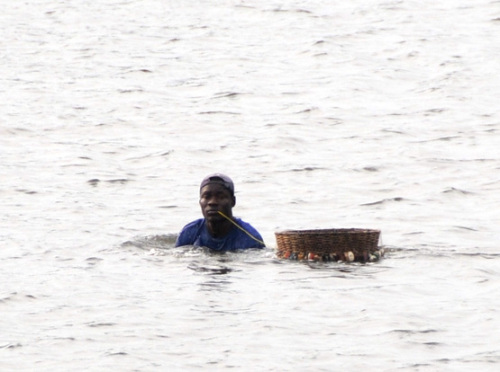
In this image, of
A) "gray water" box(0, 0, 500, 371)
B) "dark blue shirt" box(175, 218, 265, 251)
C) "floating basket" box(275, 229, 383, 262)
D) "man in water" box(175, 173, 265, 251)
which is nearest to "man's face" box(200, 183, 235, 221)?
"man in water" box(175, 173, 265, 251)

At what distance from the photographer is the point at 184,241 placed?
15062 millimetres

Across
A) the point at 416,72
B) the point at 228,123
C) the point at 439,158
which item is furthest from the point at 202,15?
the point at 439,158

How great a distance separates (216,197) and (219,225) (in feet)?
1.27

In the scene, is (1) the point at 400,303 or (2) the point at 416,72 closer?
(1) the point at 400,303

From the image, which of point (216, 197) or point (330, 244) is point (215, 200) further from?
point (330, 244)

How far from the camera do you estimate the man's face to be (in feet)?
47.4

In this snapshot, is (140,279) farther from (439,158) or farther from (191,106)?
(191,106)

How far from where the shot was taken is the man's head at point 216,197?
14.5 meters

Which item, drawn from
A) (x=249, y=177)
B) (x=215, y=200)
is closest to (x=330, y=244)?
(x=215, y=200)

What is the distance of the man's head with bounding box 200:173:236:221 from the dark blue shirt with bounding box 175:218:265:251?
0.98 ft

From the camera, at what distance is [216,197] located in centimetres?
1449

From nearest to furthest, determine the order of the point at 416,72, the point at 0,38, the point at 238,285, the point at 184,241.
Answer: the point at 238,285, the point at 184,241, the point at 416,72, the point at 0,38

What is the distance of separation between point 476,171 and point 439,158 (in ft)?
3.86

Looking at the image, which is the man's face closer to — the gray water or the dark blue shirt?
the dark blue shirt
